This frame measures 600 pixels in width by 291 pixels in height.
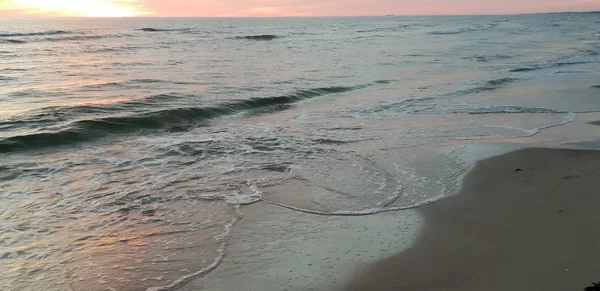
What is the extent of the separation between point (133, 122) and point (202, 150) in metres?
3.19

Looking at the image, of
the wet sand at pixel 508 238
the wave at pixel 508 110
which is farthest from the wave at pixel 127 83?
the wet sand at pixel 508 238

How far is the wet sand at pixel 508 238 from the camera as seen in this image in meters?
3.80

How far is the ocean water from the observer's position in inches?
184

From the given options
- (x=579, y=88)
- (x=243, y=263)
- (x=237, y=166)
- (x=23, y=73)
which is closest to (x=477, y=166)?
(x=237, y=166)

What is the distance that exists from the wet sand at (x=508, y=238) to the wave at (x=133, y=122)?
23.1 feet

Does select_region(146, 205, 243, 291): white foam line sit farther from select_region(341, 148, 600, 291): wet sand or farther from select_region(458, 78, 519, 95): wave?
select_region(458, 78, 519, 95): wave

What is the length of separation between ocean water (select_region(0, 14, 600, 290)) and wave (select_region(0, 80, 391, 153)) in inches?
1.7

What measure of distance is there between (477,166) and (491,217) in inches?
83.8

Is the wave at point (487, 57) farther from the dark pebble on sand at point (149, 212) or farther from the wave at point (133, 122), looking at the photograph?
the dark pebble on sand at point (149, 212)

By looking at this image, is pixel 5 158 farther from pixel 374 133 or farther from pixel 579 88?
pixel 579 88

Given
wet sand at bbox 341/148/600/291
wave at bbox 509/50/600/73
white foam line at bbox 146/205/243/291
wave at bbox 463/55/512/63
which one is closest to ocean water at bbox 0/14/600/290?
white foam line at bbox 146/205/243/291

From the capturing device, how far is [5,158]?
8164 millimetres

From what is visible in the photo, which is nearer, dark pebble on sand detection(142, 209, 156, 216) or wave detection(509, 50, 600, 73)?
dark pebble on sand detection(142, 209, 156, 216)

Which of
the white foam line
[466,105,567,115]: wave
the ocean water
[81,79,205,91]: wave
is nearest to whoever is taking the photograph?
the white foam line
